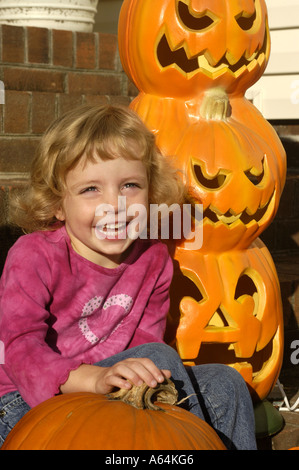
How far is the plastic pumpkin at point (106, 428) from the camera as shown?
1.51m

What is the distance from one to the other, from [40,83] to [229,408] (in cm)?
189

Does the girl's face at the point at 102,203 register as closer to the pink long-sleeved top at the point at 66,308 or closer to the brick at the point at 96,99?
the pink long-sleeved top at the point at 66,308

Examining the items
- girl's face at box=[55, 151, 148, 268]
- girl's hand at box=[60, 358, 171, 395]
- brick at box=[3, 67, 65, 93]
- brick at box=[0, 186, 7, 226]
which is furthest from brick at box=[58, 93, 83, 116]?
girl's hand at box=[60, 358, 171, 395]

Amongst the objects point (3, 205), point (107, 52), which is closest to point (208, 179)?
point (3, 205)

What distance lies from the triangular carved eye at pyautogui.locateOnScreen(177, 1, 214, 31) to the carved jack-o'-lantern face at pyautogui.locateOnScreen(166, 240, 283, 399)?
0.71 metres

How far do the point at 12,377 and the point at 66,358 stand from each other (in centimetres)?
14

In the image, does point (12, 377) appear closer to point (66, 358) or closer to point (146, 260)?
point (66, 358)

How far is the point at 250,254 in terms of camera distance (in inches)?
94.4

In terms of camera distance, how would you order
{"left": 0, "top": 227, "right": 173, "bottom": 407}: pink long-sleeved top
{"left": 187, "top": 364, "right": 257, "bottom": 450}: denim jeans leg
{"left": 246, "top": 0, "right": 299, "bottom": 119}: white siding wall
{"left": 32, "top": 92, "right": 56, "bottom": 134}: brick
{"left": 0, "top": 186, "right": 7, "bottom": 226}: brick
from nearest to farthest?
{"left": 0, "top": 227, "right": 173, "bottom": 407}: pink long-sleeved top → {"left": 187, "top": 364, "right": 257, "bottom": 450}: denim jeans leg → {"left": 0, "top": 186, "right": 7, "bottom": 226}: brick → {"left": 32, "top": 92, "right": 56, "bottom": 134}: brick → {"left": 246, "top": 0, "right": 299, "bottom": 119}: white siding wall

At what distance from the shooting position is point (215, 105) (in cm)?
229

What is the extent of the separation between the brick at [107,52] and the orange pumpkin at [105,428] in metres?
2.21

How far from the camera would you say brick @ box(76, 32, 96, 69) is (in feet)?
11.4

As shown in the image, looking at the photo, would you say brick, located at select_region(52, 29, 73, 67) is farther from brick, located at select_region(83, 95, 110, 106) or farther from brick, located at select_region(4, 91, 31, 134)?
brick, located at select_region(4, 91, 31, 134)
